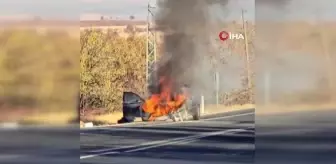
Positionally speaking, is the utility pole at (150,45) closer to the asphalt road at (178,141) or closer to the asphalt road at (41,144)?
the asphalt road at (178,141)

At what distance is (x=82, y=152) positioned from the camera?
3.10 metres

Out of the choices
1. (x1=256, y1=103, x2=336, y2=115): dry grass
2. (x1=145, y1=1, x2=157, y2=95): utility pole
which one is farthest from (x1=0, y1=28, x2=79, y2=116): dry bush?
(x1=256, y1=103, x2=336, y2=115): dry grass

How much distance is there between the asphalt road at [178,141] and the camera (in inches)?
120

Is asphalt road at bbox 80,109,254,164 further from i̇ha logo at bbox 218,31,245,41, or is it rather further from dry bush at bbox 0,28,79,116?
i̇ha logo at bbox 218,31,245,41

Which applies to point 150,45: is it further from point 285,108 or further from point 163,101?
point 285,108

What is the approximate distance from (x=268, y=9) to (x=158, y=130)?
85cm

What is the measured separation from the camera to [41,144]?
3.04 meters

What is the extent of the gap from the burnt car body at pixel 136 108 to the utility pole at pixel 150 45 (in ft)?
0.30

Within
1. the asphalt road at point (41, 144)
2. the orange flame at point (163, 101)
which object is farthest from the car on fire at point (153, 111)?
the asphalt road at point (41, 144)

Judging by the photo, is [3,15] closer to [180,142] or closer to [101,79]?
[101,79]

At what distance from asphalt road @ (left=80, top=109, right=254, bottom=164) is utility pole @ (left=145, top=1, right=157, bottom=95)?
10.5 inches

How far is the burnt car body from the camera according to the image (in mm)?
3045

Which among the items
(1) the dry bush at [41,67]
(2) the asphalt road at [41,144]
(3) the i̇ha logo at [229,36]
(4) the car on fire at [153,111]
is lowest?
(2) the asphalt road at [41,144]

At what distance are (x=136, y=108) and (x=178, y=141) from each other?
0.28m
